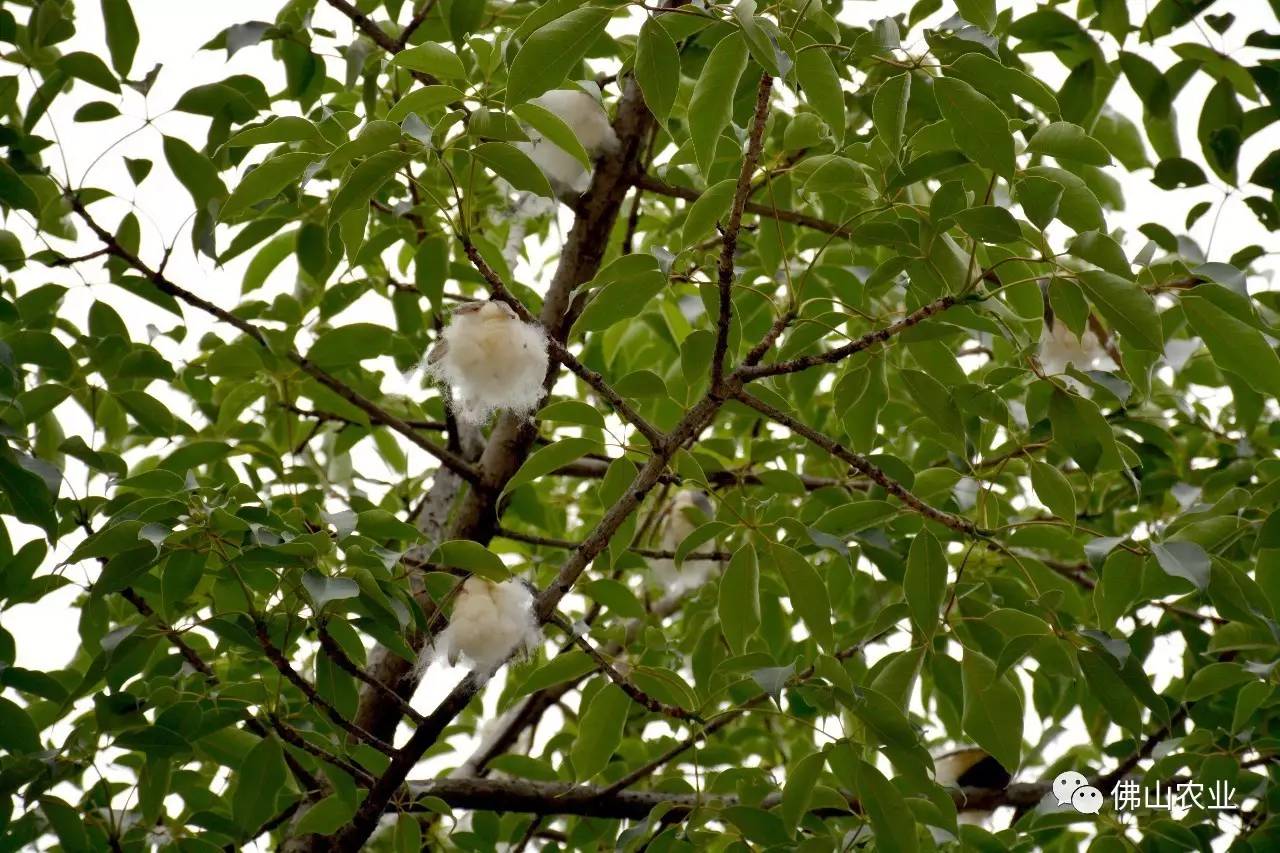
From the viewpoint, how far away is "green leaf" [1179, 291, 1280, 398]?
1142 mm

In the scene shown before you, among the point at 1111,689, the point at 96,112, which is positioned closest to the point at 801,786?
the point at 1111,689

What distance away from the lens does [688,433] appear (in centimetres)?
127

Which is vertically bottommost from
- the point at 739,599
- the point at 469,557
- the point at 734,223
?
the point at 739,599

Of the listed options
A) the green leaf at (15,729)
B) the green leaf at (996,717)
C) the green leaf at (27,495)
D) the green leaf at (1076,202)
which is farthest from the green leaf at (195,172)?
the green leaf at (996,717)

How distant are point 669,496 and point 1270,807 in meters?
1.08

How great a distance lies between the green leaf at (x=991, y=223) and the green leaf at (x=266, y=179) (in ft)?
2.03

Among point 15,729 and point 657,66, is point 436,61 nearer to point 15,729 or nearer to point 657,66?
point 657,66

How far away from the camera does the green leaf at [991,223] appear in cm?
107

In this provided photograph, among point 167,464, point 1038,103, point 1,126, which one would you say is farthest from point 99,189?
point 1038,103

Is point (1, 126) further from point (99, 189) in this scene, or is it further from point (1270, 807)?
point (1270, 807)

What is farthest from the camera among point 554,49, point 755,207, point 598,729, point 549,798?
point 549,798

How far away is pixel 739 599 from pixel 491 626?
33 centimetres

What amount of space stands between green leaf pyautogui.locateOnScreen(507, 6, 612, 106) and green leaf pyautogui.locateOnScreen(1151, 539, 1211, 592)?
2.46ft

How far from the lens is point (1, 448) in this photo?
1330 mm
